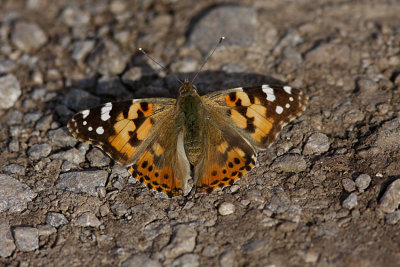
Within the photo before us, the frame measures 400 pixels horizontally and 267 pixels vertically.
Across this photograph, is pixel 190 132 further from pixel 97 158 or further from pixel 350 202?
pixel 350 202

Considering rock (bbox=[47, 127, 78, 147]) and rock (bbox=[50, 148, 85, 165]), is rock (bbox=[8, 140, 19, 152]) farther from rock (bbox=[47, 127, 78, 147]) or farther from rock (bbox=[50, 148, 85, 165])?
rock (bbox=[50, 148, 85, 165])

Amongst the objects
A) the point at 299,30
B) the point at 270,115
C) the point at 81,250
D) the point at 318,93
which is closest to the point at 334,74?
the point at 318,93

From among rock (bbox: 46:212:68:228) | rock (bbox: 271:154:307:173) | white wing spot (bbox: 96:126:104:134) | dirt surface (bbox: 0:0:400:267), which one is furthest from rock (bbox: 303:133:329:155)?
rock (bbox: 46:212:68:228)

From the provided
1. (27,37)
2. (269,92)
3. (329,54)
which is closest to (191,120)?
(269,92)

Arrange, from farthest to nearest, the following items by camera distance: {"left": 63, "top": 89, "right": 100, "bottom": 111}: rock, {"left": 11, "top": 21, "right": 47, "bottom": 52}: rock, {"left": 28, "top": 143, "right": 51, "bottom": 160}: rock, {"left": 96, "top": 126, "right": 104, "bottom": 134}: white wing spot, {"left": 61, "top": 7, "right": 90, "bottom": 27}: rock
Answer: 1. {"left": 61, "top": 7, "right": 90, "bottom": 27}: rock
2. {"left": 11, "top": 21, "right": 47, "bottom": 52}: rock
3. {"left": 63, "top": 89, "right": 100, "bottom": 111}: rock
4. {"left": 28, "top": 143, "right": 51, "bottom": 160}: rock
5. {"left": 96, "top": 126, "right": 104, "bottom": 134}: white wing spot

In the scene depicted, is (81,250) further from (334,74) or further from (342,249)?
(334,74)

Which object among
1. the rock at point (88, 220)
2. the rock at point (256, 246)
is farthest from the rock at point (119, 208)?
the rock at point (256, 246)
